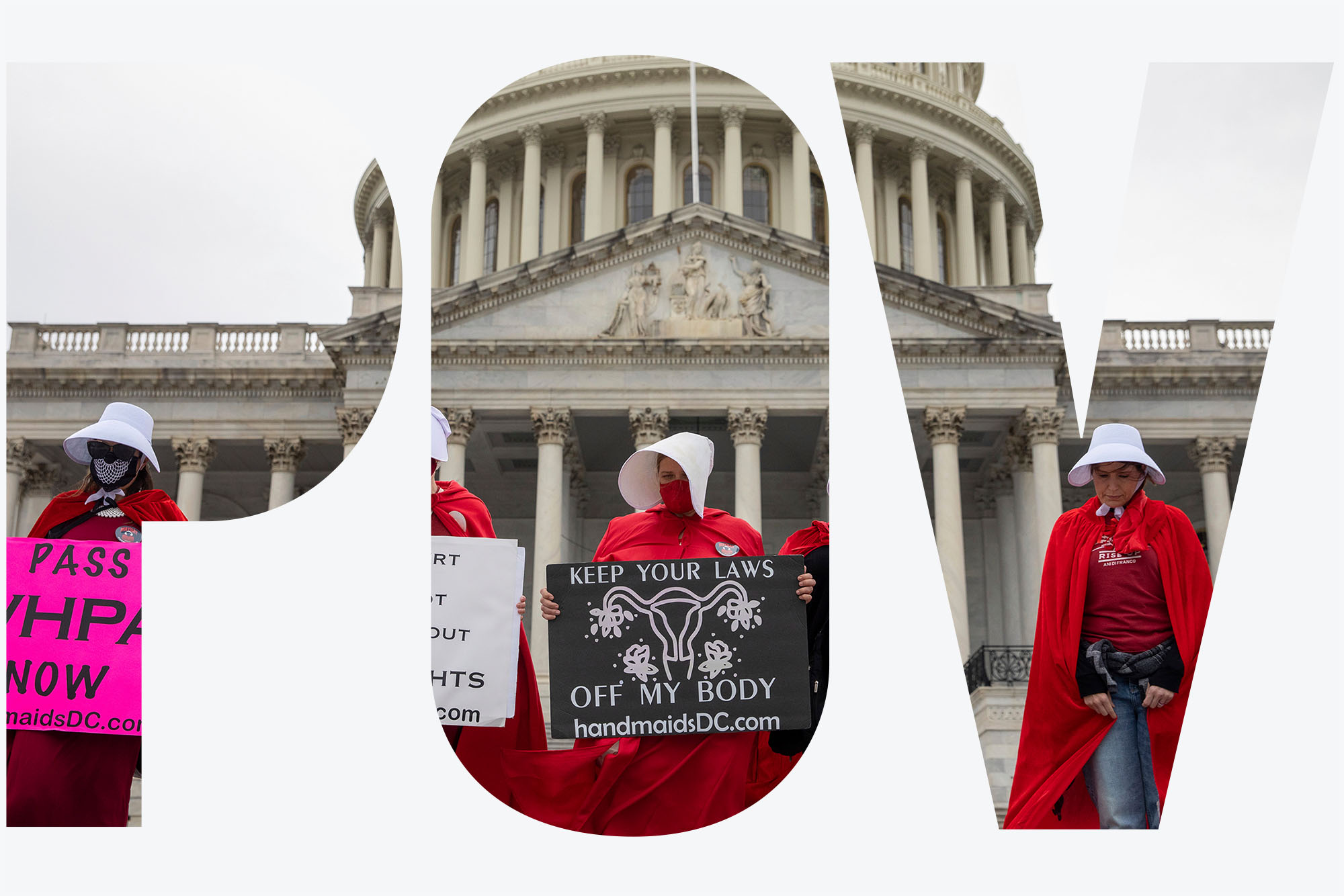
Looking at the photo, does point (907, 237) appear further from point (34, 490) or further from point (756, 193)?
point (34, 490)

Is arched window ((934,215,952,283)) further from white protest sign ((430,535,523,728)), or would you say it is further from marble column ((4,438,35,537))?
white protest sign ((430,535,523,728))

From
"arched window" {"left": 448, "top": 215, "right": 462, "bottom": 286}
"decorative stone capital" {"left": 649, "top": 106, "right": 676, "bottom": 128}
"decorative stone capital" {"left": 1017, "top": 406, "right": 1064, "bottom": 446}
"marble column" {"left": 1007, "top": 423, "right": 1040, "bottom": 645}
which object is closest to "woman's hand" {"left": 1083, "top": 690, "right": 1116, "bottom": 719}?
"marble column" {"left": 1007, "top": 423, "right": 1040, "bottom": 645}

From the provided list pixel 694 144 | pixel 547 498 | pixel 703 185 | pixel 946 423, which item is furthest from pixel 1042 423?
pixel 703 185

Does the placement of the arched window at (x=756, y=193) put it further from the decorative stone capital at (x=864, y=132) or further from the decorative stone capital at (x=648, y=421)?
the decorative stone capital at (x=648, y=421)

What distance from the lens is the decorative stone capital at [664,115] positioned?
51469mm

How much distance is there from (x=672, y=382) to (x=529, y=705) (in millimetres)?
24157

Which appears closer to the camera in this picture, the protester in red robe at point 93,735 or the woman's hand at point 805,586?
the woman's hand at point 805,586

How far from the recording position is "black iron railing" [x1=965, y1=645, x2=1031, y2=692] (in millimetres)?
30422

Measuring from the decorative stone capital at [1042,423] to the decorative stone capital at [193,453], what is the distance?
62.3 feet

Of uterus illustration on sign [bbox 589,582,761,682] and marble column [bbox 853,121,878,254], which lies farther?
marble column [bbox 853,121,878,254]

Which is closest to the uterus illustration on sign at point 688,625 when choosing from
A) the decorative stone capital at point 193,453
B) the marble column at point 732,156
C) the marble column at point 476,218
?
the decorative stone capital at point 193,453

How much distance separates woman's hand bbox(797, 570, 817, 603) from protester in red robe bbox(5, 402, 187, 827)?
3.30 meters

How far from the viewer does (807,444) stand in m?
35.9

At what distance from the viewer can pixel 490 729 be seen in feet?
25.4
